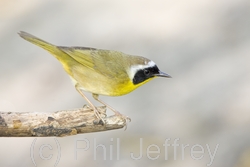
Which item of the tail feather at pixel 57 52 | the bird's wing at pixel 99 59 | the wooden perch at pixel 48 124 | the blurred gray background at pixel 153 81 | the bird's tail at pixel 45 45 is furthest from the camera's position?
the blurred gray background at pixel 153 81

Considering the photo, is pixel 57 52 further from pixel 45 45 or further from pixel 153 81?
pixel 153 81

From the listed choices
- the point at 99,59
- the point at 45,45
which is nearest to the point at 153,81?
the point at 99,59

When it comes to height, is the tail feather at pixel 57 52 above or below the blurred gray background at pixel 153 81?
above

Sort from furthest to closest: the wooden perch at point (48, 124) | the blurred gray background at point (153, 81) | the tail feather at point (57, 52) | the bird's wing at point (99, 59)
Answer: the blurred gray background at point (153, 81)
the bird's wing at point (99, 59)
the tail feather at point (57, 52)
the wooden perch at point (48, 124)

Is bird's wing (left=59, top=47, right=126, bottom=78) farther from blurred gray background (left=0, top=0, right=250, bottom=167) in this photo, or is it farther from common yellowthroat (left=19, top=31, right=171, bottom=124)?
blurred gray background (left=0, top=0, right=250, bottom=167)

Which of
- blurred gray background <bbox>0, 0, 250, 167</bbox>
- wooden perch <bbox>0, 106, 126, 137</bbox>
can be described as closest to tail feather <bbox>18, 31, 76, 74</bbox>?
wooden perch <bbox>0, 106, 126, 137</bbox>

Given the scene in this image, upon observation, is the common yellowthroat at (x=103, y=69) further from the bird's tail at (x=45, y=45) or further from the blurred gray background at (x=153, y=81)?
the blurred gray background at (x=153, y=81)

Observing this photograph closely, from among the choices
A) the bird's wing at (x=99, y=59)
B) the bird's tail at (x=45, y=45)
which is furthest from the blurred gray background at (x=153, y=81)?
the bird's tail at (x=45, y=45)
